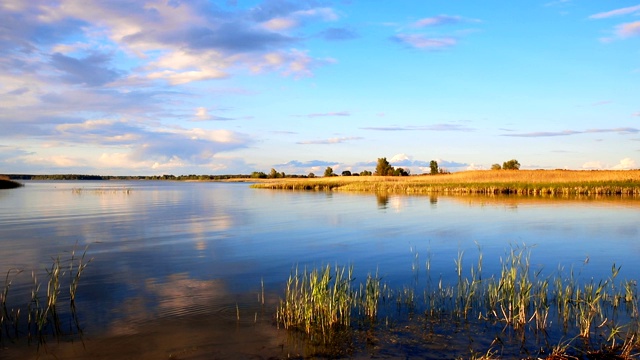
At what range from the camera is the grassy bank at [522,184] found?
50188 millimetres

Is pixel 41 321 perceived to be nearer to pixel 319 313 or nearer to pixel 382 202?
pixel 319 313

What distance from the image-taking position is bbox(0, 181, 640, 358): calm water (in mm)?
8609

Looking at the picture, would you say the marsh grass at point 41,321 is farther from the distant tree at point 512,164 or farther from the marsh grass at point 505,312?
the distant tree at point 512,164

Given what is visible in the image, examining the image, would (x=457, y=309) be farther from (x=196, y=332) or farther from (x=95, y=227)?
(x=95, y=227)

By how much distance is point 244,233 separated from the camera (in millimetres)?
21344

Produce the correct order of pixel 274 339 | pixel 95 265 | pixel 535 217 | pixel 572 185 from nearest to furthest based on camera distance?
pixel 274 339
pixel 95 265
pixel 535 217
pixel 572 185

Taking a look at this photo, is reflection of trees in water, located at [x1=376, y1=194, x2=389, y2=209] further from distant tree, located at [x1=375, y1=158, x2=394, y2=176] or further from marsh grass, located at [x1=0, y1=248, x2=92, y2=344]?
distant tree, located at [x1=375, y1=158, x2=394, y2=176]

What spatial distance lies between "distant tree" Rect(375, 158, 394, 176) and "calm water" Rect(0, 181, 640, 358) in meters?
80.5

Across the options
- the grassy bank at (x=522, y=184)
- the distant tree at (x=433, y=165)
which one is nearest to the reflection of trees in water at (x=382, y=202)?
the grassy bank at (x=522, y=184)

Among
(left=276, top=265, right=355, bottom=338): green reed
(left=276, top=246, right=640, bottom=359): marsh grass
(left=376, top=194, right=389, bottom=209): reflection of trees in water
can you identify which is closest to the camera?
(left=276, top=246, right=640, bottom=359): marsh grass

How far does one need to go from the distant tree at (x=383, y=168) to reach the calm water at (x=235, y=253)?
8054 cm

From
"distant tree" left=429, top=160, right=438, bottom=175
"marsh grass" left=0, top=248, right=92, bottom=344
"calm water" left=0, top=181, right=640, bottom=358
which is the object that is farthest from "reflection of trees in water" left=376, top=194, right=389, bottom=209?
"distant tree" left=429, top=160, right=438, bottom=175

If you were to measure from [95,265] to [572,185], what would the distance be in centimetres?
5215

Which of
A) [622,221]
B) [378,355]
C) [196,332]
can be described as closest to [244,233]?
[196,332]
